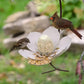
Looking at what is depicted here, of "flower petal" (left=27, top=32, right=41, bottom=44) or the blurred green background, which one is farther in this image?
the blurred green background

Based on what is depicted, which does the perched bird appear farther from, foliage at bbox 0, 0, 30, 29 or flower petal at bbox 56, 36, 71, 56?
foliage at bbox 0, 0, 30, 29

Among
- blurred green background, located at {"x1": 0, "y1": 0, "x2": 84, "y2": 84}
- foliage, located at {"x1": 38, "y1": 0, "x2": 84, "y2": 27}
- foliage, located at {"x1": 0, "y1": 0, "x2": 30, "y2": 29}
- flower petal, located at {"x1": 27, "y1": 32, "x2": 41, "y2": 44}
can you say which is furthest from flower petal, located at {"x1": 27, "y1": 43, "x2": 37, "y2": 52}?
foliage, located at {"x1": 0, "y1": 0, "x2": 30, "y2": 29}

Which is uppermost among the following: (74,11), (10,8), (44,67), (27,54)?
(27,54)

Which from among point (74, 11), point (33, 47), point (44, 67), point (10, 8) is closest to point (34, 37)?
point (33, 47)

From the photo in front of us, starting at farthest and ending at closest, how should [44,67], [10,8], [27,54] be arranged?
[10,8], [44,67], [27,54]

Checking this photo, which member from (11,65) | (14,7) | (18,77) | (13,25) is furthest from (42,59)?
(14,7)

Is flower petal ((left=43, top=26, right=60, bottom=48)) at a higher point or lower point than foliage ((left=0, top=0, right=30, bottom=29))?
higher

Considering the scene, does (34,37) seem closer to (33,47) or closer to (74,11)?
(33,47)

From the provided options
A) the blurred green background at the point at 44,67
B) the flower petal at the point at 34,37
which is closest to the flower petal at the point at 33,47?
the flower petal at the point at 34,37

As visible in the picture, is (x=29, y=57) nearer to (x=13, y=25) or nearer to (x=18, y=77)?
(x=18, y=77)

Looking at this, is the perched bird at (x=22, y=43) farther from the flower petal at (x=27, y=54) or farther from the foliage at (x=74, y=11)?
the foliage at (x=74, y=11)

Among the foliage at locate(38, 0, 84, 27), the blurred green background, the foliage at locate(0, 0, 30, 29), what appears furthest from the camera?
the foliage at locate(0, 0, 30, 29)

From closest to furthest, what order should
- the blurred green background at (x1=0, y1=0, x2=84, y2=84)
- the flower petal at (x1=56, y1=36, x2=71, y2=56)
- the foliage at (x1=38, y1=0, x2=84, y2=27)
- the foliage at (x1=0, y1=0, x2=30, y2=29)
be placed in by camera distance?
the flower petal at (x1=56, y1=36, x2=71, y2=56) → the blurred green background at (x1=0, y1=0, x2=84, y2=84) → the foliage at (x1=38, y1=0, x2=84, y2=27) → the foliage at (x1=0, y1=0, x2=30, y2=29)
